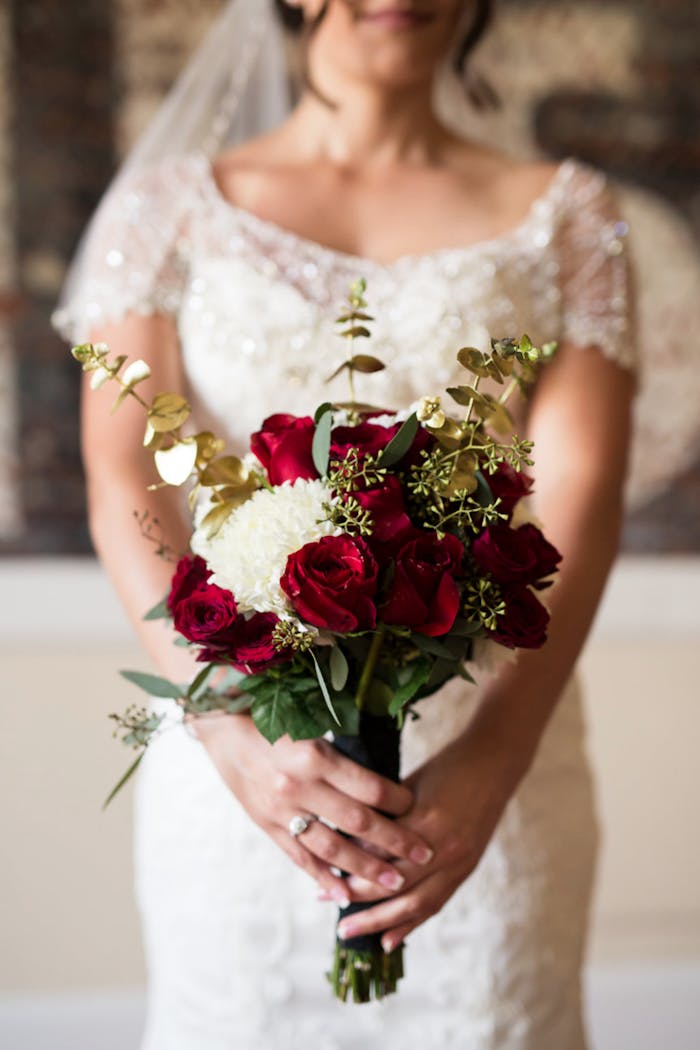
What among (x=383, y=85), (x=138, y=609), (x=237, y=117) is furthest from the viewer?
(x=237, y=117)

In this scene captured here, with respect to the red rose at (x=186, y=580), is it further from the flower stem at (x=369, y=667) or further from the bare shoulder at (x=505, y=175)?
the bare shoulder at (x=505, y=175)

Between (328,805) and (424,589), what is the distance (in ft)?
0.95

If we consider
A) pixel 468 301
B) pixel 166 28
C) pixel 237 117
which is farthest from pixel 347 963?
pixel 166 28

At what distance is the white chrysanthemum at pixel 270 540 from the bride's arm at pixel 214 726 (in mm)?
235

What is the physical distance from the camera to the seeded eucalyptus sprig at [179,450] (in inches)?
35.7

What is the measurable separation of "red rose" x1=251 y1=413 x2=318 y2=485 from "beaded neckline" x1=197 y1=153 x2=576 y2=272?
63cm

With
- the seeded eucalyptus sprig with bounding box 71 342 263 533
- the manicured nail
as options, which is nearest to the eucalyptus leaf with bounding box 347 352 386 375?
the seeded eucalyptus sprig with bounding box 71 342 263 533

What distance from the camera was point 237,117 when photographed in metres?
1.90

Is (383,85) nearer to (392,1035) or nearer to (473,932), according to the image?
(473,932)

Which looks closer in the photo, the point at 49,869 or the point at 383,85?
the point at 383,85

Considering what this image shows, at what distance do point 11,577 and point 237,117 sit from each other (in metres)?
1.27

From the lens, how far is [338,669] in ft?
3.08

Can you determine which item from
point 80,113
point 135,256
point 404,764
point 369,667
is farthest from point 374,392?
point 80,113

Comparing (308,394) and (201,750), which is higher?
(308,394)
